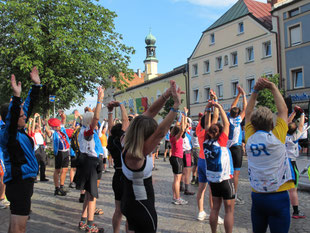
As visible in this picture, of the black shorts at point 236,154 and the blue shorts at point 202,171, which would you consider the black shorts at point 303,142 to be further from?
the blue shorts at point 202,171

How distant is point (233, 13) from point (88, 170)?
34122mm

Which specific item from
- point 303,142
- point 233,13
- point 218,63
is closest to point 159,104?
point 303,142

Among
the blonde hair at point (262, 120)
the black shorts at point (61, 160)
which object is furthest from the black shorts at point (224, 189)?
the black shorts at point (61, 160)

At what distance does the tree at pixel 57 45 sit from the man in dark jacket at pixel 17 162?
1728 centimetres

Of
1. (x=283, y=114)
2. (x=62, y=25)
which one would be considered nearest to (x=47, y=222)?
(x=283, y=114)

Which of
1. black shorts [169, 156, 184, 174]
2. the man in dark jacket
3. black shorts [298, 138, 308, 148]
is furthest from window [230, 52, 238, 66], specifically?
the man in dark jacket

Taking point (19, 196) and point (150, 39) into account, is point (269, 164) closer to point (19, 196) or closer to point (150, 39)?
point (19, 196)

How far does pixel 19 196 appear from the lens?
377cm

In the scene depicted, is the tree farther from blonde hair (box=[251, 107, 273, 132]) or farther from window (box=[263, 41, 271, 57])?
blonde hair (box=[251, 107, 273, 132])

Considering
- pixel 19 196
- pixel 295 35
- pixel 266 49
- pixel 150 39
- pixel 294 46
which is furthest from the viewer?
pixel 150 39

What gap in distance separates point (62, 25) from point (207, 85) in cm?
2083

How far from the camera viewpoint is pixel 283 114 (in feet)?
11.9

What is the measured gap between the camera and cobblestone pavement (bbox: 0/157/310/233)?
19.1 ft

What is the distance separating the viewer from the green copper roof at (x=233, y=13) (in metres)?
34.8
